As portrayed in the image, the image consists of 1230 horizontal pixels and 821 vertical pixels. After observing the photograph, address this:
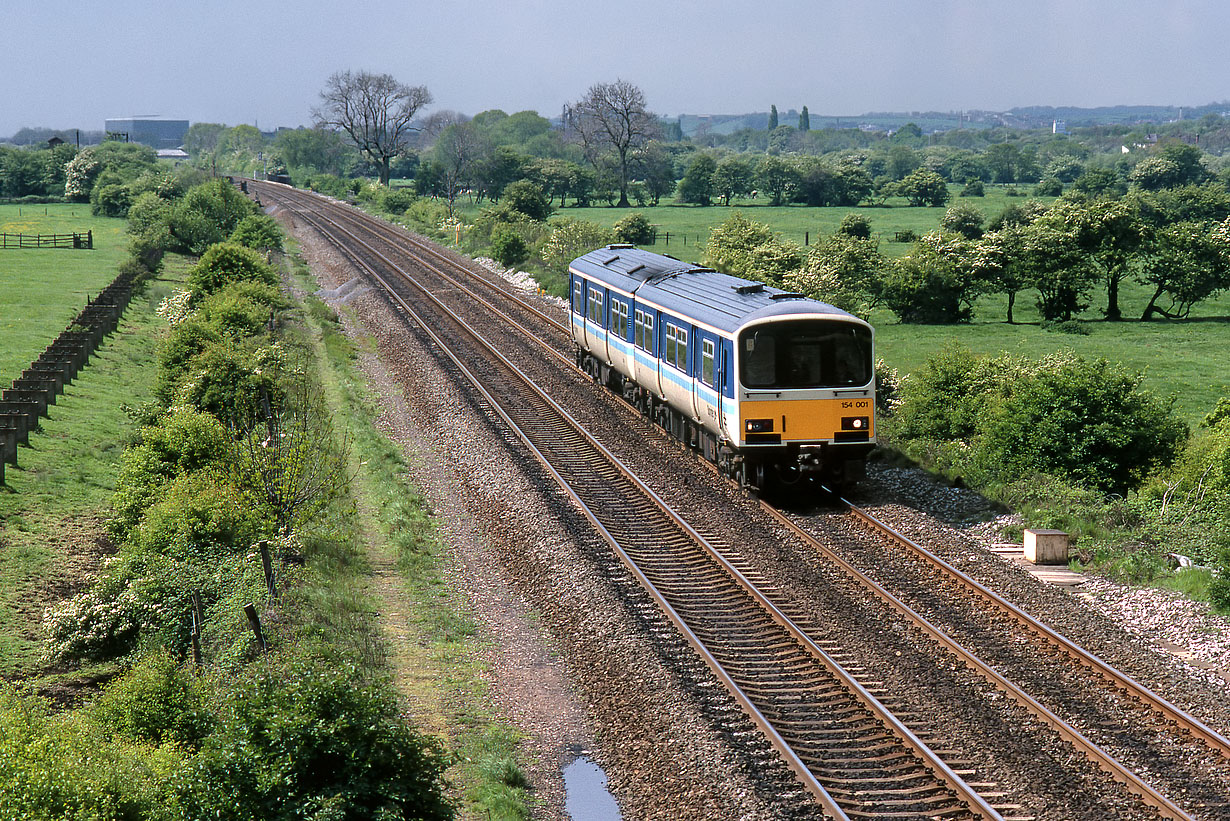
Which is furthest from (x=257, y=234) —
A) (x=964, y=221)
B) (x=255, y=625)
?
(x=964, y=221)

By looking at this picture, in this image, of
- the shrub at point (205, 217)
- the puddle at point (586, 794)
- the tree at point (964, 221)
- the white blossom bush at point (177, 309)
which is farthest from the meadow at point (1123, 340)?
the shrub at point (205, 217)

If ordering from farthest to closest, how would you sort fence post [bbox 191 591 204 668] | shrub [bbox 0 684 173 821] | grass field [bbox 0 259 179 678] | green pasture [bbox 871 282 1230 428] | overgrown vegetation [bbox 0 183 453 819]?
1. green pasture [bbox 871 282 1230 428]
2. grass field [bbox 0 259 179 678]
3. fence post [bbox 191 591 204 668]
4. overgrown vegetation [bbox 0 183 453 819]
5. shrub [bbox 0 684 173 821]

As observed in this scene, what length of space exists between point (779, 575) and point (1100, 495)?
6.84 meters

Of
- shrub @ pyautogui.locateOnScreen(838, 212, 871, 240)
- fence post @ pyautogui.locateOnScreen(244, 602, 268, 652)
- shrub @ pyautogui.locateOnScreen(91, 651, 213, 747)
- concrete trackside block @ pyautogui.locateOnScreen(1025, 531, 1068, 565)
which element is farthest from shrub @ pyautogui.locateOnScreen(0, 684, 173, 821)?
shrub @ pyautogui.locateOnScreen(838, 212, 871, 240)

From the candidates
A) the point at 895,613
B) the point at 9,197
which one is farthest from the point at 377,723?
the point at 9,197

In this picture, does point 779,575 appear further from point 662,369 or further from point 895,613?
point 662,369

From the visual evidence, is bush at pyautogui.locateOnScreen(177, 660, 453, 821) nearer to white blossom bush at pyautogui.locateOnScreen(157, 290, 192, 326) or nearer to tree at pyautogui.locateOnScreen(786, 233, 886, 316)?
white blossom bush at pyautogui.locateOnScreen(157, 290, 192, 326)

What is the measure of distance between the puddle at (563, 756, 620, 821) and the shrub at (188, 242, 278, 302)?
96.8ft

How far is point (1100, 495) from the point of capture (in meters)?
19.3

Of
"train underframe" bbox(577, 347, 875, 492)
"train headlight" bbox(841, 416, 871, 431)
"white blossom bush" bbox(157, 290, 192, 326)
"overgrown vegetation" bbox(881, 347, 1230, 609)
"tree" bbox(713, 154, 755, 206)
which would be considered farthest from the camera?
"tree" bbox(713, 154, 755, 206)

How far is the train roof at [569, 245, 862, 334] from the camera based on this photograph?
19531mm

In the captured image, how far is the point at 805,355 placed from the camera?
19219mm

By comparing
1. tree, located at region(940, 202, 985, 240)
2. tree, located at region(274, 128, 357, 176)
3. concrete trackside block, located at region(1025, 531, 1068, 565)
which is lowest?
concrete trackside block, located at region(1025, 531, 1068, 565)

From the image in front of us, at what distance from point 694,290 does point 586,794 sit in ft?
45.0
